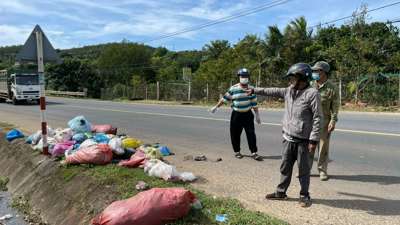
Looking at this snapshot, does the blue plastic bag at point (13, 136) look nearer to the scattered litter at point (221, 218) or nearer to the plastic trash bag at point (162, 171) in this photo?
the plastic trash bag at point (162, 171)

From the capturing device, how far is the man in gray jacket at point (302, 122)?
5.13 m

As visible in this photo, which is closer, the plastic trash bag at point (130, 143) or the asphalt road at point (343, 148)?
the asphalt road at point (343, 148)

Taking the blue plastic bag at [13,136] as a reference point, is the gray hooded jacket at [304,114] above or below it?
above

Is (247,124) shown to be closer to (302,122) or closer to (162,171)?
(162,171)

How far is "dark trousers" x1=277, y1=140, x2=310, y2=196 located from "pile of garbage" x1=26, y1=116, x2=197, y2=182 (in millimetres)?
1571

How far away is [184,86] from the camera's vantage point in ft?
121

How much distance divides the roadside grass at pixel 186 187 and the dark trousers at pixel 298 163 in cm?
70

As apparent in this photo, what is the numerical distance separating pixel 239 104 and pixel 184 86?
28.9 m

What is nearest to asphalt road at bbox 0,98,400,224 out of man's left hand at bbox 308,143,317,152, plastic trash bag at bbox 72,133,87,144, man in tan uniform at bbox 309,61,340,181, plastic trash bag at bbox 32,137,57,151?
man in tan uniform at bbox 309,61,340,181

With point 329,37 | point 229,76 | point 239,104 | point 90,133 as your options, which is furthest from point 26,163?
point 329,37

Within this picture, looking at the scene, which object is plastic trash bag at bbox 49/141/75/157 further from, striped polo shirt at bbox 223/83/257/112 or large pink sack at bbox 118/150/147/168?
striped polo shirt at bbox 223/83/257/112

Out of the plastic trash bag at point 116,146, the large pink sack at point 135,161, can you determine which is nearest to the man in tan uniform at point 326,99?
the large pink sack at point 135,161

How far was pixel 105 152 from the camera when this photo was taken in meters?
7.54

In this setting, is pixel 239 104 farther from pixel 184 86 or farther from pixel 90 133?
pixel 184 86
